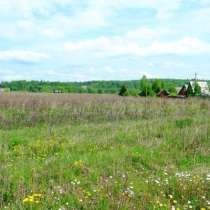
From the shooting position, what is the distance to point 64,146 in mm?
8180

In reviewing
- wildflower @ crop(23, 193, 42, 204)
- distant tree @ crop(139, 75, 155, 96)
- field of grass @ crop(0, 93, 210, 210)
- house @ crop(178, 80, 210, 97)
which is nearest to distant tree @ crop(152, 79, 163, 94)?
distant tree @ crop(139, 75, 155, 96)

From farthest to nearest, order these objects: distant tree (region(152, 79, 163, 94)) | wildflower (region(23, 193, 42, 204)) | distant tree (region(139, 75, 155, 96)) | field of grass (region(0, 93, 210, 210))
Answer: distant tree (region(152, 79, 163, 94)) → distant tree (region(139, 75, 155, 96)) → field of grass (region(0, 93, 210, 210)) → wildflower (region(23, 193, 42, 204))

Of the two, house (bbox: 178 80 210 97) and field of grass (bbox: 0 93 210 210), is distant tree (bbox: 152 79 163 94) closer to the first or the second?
house (bbox: 178 80 210 97)

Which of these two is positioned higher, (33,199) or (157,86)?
(157,86)

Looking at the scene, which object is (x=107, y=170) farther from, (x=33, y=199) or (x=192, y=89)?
(x=192, y=89)

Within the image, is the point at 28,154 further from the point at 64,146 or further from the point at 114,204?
the point at 114,204

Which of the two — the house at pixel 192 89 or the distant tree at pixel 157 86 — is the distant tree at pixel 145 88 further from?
the house at pixel 192 89

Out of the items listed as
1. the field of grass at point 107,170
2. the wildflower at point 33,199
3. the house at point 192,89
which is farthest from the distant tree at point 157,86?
the wildflower at point 33,199

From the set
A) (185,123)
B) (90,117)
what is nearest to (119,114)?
(90,117)

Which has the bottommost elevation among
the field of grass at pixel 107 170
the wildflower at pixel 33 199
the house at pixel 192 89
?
the field of grass at pixel 107 170

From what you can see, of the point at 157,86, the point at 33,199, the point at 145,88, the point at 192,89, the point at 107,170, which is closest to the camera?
the point at 33,199

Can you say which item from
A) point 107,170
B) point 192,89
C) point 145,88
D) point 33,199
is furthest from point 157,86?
point 33,199

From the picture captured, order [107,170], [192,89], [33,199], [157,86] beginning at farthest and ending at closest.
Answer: [157,86] < [192,89] < [107,170] < [33,199]

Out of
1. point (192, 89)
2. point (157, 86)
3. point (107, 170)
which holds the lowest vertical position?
point (107, 170)
